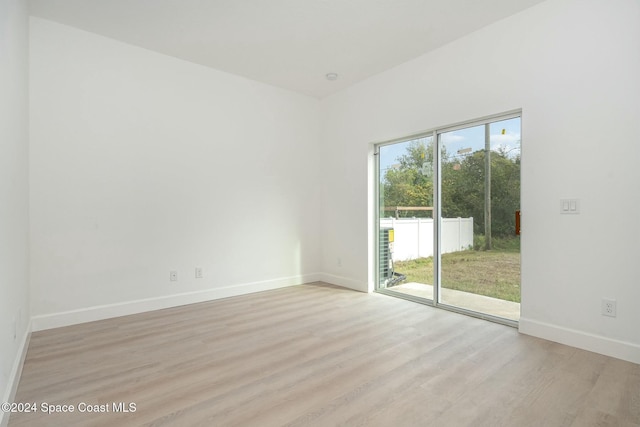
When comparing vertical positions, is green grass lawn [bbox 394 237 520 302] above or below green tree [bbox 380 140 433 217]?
Result: below

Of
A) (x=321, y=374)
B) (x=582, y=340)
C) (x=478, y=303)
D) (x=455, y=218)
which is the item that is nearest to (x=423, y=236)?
(x=455, y=218)

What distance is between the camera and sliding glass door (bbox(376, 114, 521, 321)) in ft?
10.7

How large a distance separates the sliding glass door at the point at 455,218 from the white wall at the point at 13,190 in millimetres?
3744

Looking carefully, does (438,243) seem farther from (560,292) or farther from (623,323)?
(623,323)

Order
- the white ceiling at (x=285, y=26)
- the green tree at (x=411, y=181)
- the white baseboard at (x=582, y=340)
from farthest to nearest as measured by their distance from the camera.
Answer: the green tree at (x=411, y=181) < the white ceiling at (x=285, y=26) < the white baseboard at (x=582, y=340)

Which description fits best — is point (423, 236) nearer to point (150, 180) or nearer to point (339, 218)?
point (339, 218)

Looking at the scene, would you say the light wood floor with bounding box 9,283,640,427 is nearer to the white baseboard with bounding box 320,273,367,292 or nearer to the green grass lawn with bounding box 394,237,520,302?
the green grass lawn with bounding box 394,237,520,302

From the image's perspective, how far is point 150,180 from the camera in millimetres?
3697

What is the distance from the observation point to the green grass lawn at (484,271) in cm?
325

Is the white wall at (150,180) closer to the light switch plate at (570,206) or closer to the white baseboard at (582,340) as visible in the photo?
the white baseboard at (582,340)

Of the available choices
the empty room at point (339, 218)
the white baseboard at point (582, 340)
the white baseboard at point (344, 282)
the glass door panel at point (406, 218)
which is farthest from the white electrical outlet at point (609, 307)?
the white baseboard at point (344, 282)

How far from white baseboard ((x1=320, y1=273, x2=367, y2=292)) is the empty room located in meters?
0.07

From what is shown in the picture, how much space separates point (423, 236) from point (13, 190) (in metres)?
3.88

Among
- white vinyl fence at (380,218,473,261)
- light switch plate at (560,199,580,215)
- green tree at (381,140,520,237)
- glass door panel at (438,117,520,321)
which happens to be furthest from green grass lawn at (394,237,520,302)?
light switch plate at (560,199,580,215)
